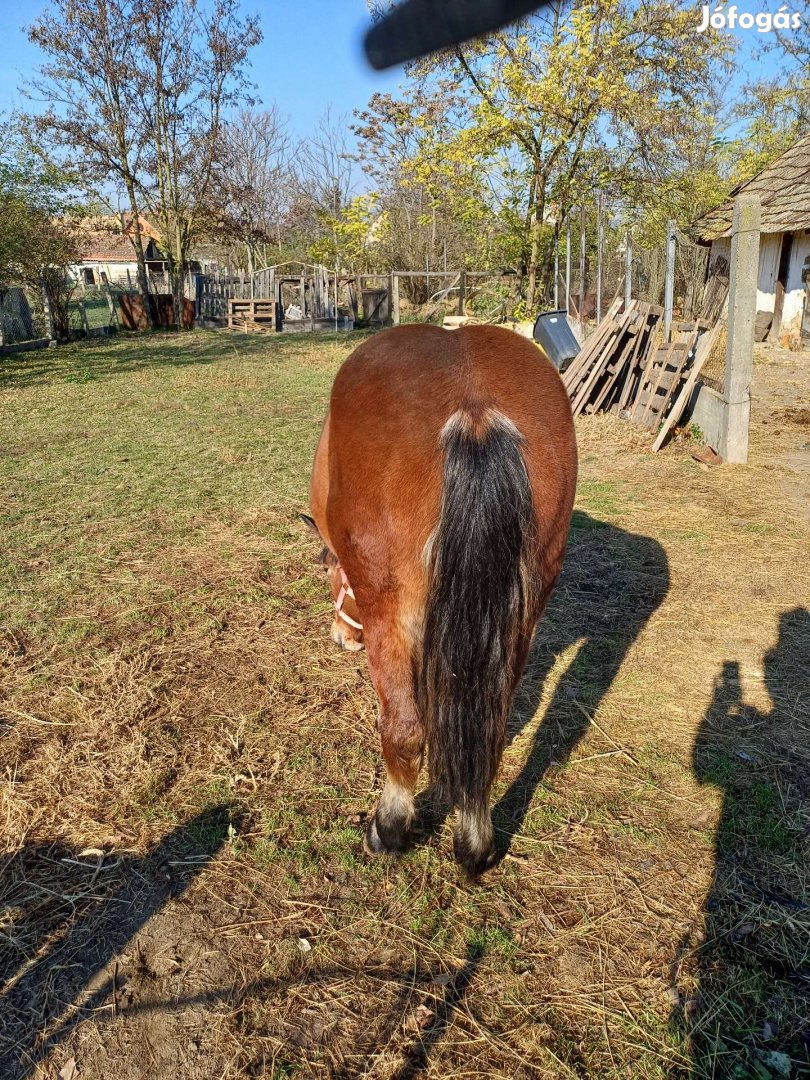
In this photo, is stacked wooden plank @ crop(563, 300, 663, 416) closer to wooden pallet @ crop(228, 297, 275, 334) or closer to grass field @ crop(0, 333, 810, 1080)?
grass field @ crop(0, 333, 810, 1080)

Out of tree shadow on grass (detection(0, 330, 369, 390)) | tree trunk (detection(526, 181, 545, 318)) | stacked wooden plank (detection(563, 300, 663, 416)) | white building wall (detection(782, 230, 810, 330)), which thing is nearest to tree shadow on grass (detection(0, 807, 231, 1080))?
stacked wooden plank (detection(563, 300, 663, 416))

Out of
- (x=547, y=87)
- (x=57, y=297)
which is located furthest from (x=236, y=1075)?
(x=57, y=297)

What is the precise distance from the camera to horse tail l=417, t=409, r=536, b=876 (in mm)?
1850

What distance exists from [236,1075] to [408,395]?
186 centimetres

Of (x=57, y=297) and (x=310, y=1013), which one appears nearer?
(x=310, y=1013)

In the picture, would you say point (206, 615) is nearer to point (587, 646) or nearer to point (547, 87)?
point (587, 646)

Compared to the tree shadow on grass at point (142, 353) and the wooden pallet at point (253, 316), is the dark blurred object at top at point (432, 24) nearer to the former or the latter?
the tree shadow on grass at point (142, 353)

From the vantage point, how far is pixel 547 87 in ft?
41.8

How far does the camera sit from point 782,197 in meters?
16.2

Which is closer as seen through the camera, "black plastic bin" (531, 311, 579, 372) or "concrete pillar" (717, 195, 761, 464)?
"concrete pillar" (717, 195, 761, 464)

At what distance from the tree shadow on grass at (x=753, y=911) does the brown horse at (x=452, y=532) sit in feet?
2.31

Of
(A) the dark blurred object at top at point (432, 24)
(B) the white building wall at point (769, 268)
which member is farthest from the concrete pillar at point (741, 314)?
(B) the white building wall at point (769, 268)

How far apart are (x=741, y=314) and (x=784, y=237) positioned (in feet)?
41.8

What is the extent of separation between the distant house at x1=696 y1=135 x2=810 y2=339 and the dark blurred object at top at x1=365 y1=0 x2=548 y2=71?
17217mm
